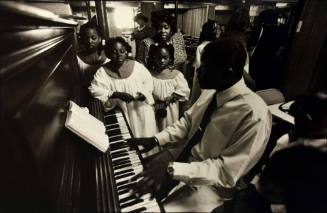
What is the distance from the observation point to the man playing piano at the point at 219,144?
1.33m

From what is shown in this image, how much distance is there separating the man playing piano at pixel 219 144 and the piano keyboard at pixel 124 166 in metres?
0.06

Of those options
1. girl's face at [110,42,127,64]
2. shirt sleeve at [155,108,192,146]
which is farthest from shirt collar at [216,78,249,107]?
girl's face at [110,42,127,64]

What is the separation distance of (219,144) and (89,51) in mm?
2357

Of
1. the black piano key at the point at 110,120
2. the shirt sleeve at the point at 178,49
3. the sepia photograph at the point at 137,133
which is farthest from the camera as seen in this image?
the shirt sleeve at the point at 178,49

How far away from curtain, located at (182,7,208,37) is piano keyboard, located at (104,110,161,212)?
390cm

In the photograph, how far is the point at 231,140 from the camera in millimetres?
1442

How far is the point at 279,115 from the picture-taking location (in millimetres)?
2473

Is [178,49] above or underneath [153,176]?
above

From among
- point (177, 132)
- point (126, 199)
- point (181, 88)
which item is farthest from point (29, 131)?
point (181, 88)

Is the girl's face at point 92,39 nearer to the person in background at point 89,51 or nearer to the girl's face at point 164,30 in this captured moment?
the person in background at point 89,51

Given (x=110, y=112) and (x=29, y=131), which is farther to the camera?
(x=110, y=112)

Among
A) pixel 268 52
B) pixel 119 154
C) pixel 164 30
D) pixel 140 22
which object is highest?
pixel 140 22

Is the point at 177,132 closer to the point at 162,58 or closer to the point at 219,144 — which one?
the point at 219,144

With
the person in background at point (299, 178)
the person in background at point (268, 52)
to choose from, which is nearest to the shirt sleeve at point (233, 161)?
the person in background at point (299, 178)
